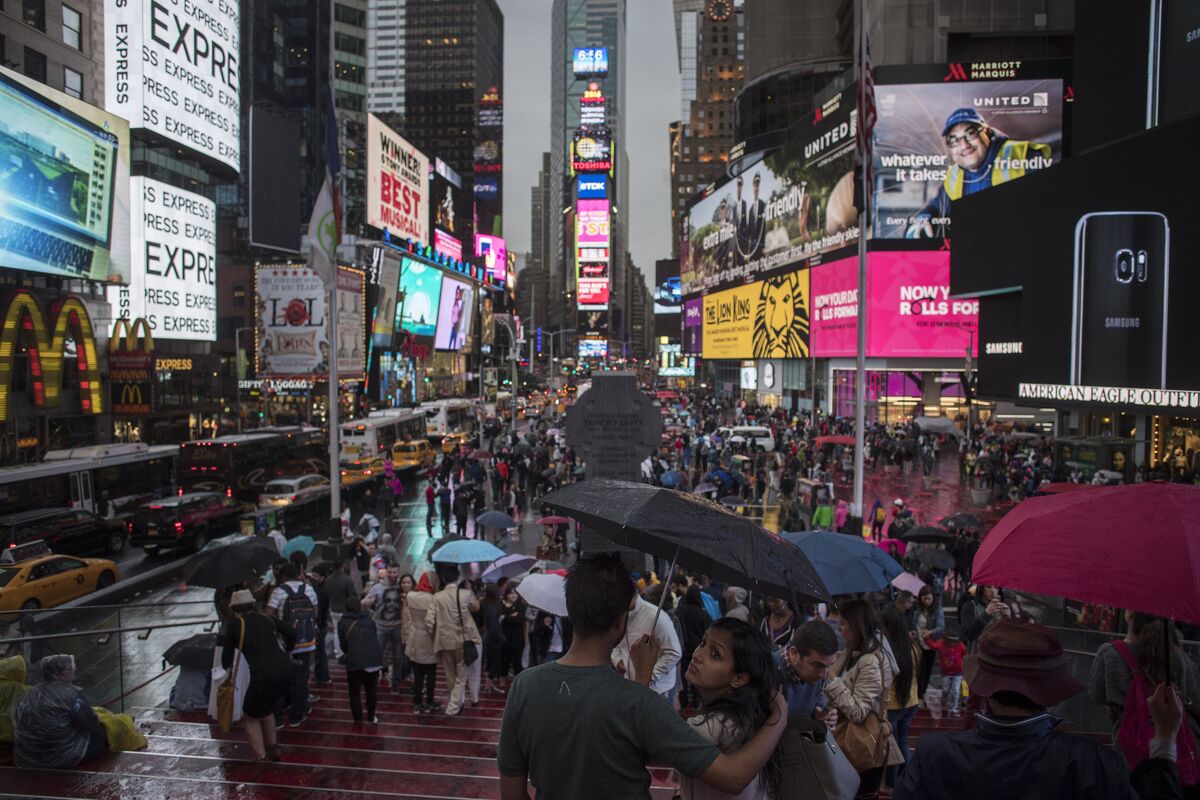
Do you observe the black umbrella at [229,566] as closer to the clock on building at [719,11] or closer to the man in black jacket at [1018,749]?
the man in black jacket at [1018,749]

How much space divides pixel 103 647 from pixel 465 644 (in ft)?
14.9

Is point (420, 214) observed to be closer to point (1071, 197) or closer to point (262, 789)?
point (1071, 197)

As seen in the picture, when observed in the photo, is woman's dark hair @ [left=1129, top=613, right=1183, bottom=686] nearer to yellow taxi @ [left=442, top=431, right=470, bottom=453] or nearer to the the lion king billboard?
yellow taxi @ [left=442, top=431, right=470, bottom=453]

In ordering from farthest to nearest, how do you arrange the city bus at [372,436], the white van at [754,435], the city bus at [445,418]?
the city bus at [445,418]
the white van at [754,435]
the city bus at [372,436]

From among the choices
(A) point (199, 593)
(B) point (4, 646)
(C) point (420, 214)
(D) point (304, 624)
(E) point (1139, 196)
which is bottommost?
(A) point (199, 593)

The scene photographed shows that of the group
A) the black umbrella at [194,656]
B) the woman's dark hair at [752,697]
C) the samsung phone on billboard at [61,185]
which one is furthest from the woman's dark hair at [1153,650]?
the samsung phone on billboard at [61,185]

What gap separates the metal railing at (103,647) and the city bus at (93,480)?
11129 millimetres

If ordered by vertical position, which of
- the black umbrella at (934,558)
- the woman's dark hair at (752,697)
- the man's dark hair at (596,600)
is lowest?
the black umbrella at (934,558)

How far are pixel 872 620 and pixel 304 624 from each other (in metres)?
5.79

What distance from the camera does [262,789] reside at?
611 cm

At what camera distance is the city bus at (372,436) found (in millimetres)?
34312

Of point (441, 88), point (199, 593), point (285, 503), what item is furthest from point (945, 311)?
point (441, 88)

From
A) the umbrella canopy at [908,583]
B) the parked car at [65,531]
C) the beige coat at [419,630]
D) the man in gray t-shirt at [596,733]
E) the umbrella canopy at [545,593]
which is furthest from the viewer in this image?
the parked car at [65,531]

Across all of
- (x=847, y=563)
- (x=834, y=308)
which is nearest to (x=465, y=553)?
(x=847, y=563)
